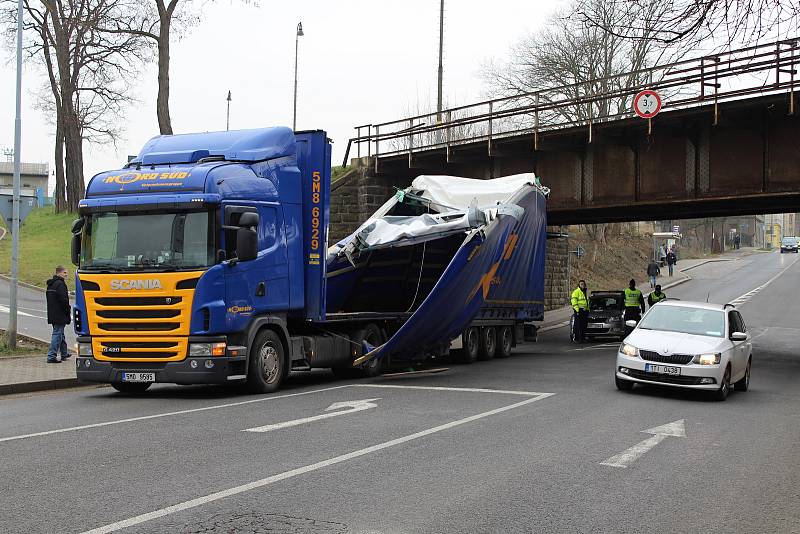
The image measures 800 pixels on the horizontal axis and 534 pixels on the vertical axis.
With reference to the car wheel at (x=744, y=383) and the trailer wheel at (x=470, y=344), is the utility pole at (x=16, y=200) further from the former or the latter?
the car wheel at (x=744, y=383)

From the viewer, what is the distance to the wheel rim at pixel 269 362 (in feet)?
44.8

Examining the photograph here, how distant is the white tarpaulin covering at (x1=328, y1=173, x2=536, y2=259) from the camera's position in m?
17.4

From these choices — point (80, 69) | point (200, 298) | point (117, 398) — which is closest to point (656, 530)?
point (200, 298)

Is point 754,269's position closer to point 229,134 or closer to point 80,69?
point 80,69

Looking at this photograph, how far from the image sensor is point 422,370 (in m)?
18.9

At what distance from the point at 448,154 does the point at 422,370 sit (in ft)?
36.1

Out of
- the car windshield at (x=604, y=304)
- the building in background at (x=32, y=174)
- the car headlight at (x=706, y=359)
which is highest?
the building in background at (x=32, y=174)

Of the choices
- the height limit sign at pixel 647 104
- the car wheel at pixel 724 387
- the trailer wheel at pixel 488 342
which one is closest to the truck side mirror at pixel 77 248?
the car wheel at pixel 724 387

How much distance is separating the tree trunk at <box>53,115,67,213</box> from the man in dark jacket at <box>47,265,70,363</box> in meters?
31.6

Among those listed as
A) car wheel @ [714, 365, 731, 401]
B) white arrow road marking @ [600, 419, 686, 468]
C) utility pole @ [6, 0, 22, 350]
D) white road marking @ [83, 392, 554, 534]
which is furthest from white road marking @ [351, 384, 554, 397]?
utility pole @ [6, 0, 22, 350]

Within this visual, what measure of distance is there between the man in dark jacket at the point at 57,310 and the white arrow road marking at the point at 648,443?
1147 cm

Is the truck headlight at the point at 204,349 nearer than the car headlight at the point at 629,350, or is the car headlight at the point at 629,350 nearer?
the truck headlight at the point at 204,349

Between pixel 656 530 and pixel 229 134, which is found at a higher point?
pixel 229 134

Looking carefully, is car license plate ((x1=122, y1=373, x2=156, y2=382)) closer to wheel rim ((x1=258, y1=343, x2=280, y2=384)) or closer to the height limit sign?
wheel rim ((x1=258, y1=343, x2=280, y2=384))
